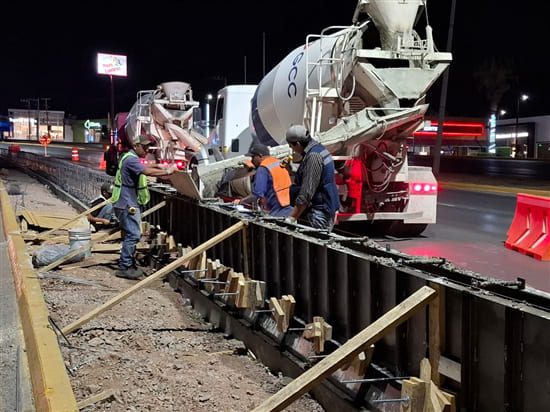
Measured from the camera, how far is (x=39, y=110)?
404 ft

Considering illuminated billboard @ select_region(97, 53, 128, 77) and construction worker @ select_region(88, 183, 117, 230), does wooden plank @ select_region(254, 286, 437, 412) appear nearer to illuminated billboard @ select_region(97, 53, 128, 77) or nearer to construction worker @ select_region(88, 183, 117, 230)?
construction worker @ select_region(88, 183, 117, 230)

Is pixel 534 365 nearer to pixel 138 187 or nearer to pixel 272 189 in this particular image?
pixel 272 189

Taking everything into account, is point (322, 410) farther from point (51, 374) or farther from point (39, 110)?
point (39, 110)

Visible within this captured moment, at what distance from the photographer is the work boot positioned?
329 inches

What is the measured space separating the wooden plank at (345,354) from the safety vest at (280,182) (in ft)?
13.7

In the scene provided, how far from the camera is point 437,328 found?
3.32m

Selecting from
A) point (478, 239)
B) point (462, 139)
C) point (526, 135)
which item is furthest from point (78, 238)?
point (526, 135)

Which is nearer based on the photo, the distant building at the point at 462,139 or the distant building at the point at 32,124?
the distant building at the point at 462,139

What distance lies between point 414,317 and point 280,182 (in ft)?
13.1

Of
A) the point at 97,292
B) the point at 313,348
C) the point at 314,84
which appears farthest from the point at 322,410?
the point at 314,84

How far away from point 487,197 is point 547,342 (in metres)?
17.3

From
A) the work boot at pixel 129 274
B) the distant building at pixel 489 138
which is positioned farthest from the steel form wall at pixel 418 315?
the distant building at pixel 489 138

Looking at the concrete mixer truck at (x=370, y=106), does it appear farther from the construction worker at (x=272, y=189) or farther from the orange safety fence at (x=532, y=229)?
the construction worker at (x=272, y=189)

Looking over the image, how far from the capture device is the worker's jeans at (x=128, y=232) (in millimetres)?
8445
